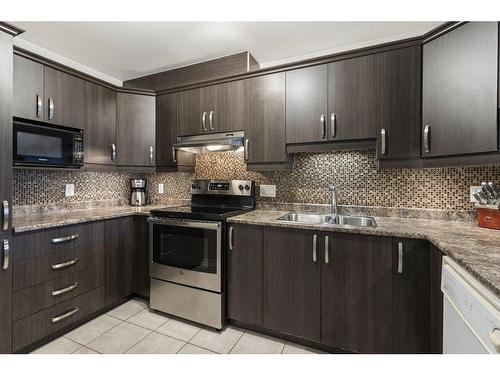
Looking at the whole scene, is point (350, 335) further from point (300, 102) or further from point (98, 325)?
point (98, 325)

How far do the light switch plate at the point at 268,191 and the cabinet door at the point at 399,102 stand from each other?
961mm

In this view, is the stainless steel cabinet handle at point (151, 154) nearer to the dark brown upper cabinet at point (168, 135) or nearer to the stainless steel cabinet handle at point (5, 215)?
the dark brown upper cabinet at point (168, 135)

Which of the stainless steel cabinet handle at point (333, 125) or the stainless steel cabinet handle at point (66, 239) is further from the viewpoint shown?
the stainless steel cabinet handle at point (333, 125)

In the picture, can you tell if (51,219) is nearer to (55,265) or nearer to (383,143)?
(55,265)

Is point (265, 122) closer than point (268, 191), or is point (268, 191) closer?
point (265, 122)

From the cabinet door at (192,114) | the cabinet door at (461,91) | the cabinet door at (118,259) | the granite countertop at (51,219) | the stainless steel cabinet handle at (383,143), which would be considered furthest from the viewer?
the cabinet door at (192,114)

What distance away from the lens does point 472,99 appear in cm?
133

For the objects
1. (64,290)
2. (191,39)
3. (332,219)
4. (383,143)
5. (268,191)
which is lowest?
(64,290)

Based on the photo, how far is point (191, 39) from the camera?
2.13m

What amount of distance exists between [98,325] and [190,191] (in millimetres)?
1390

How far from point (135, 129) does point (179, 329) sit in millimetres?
1924

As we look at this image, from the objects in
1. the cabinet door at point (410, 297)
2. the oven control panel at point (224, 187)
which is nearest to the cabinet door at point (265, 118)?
the oven control panel at point (224, 187)

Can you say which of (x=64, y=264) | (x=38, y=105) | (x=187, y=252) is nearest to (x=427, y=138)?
(x=187, y=252)

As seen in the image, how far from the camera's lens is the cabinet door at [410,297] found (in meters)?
1.37
